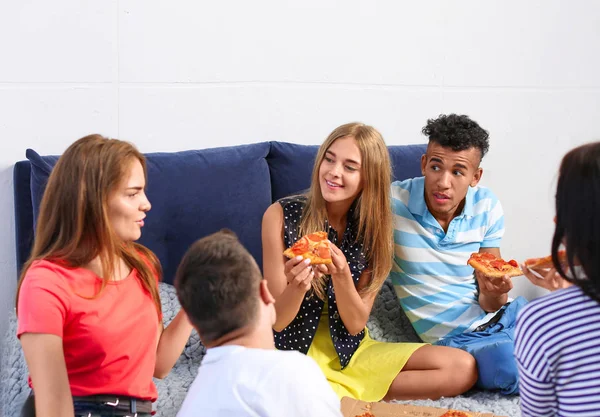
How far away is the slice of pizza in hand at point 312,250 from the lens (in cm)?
232

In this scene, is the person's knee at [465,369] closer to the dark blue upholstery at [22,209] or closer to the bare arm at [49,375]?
the bare arm at [49,375]

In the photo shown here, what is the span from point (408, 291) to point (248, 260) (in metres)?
1.37

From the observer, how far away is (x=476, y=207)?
284cm

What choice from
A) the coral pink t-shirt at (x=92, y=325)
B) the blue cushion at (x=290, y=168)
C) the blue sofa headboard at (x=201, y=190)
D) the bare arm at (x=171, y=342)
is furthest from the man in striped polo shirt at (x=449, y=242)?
the coral pink t-shirt at (x=92, y=325)

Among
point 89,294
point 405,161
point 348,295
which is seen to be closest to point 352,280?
point 348,295

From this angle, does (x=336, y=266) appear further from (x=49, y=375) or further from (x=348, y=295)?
(x=49, y=375)

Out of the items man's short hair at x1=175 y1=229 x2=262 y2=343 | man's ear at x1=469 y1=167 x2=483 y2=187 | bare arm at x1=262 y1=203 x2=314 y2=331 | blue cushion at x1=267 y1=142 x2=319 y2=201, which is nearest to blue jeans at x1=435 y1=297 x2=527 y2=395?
man's ear at x1=469 y1=167 x2=483 y2=187

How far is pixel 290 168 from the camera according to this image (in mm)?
3004

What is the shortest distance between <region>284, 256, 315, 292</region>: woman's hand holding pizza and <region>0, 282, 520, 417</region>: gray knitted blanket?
454 millimetres

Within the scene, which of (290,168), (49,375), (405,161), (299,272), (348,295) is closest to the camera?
(49,375)

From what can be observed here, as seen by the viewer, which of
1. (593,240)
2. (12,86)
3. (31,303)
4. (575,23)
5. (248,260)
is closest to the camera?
(593,240)

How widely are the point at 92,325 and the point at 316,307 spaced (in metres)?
0.92

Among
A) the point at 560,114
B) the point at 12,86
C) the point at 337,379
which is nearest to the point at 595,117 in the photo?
the point at 560,114

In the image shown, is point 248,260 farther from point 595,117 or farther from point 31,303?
point 595,117
